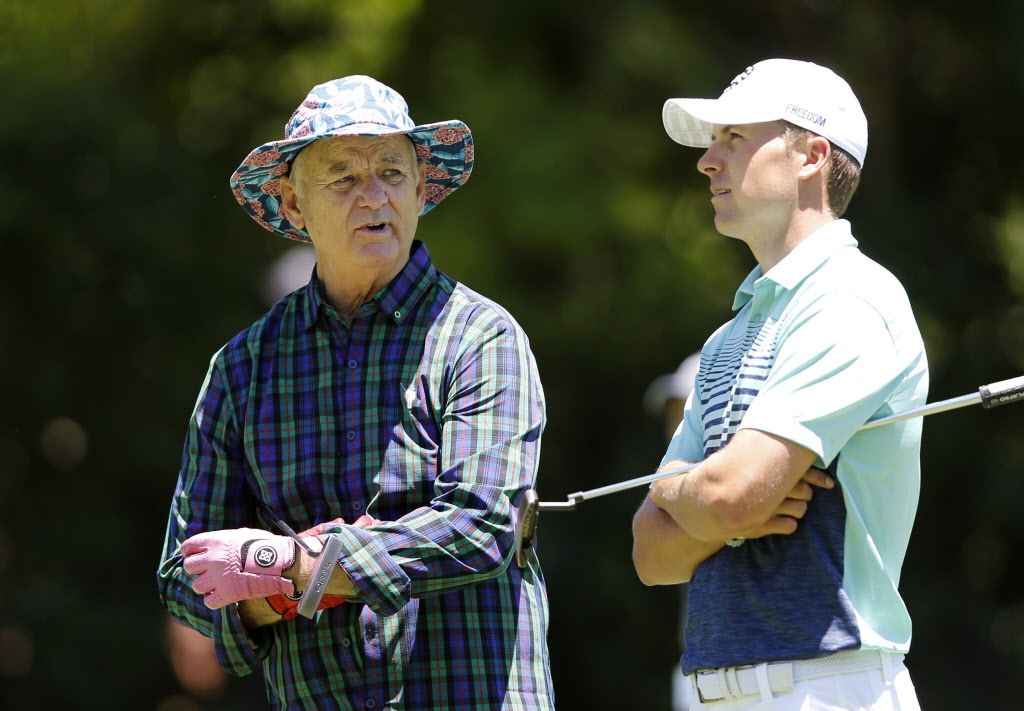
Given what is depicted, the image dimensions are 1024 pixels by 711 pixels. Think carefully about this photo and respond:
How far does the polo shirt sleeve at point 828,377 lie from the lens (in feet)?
8.79

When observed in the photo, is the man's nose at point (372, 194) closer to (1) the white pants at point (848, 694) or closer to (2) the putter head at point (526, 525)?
(2) the putter head at point (526, 525)

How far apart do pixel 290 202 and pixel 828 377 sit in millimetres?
1370

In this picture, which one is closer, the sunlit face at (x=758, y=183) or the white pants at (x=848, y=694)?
the white pants at (x=848, y=694)

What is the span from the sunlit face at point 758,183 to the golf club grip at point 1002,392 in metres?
A: 0.52

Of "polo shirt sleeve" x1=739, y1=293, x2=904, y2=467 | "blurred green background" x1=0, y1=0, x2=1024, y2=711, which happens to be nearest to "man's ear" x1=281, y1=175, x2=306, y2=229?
"polo shirt sleeve" x1=739, y1=293, x2=904, y2=467

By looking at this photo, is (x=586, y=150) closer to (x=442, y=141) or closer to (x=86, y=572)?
(x=86, y=572)

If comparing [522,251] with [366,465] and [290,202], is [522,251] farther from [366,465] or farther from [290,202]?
[366,465]

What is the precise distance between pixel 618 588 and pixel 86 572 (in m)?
2.98

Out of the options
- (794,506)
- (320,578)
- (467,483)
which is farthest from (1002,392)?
(320,578)

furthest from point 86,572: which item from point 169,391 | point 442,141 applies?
point 442,141

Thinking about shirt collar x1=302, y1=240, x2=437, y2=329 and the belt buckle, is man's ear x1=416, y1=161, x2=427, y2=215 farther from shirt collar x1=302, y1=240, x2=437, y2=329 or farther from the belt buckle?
the belt buckle

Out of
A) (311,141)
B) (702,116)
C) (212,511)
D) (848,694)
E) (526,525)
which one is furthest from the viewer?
(311,141)

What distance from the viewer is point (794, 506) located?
271cm

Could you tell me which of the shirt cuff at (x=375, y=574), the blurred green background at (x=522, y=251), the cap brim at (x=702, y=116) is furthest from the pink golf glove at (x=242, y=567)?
the blurred green background at (x=522, y=251)
